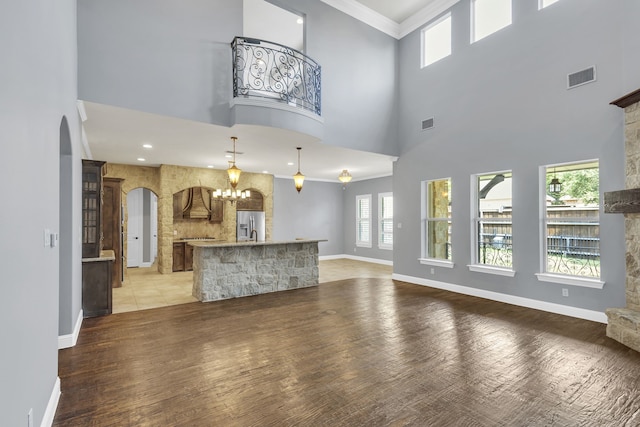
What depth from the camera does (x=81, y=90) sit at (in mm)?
4137

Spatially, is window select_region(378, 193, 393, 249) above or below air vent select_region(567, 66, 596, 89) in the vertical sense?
below

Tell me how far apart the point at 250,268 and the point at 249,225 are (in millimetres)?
3989

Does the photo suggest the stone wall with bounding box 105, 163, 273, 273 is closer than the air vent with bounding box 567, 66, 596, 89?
No

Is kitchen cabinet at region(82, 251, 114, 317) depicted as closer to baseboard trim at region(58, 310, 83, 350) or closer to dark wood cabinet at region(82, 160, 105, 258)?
dark wood cabinet at region(82, 160, 105, 258)

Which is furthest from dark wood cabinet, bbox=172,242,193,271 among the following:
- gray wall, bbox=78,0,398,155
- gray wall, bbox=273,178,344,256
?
gray wall, bbox=78,0,398,155

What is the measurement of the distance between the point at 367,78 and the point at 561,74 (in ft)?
11.5

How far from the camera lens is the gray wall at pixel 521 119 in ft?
14.4

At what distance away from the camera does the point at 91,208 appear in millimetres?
4914

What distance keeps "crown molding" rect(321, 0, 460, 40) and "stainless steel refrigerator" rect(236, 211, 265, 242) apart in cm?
603

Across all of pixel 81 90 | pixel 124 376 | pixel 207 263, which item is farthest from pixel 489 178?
pixel 81 90

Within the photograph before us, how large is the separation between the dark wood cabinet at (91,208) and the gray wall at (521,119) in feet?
19.6

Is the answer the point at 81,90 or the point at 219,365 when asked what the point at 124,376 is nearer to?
the point at 219,365

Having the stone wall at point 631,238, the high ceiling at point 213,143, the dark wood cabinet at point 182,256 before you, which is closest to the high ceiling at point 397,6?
the high ceiling at point 213,143

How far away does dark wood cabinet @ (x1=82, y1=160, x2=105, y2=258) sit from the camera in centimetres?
484
